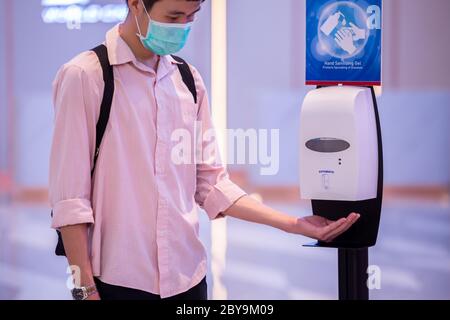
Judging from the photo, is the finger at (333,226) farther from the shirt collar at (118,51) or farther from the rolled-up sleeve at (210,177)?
the shirt collar at (118,51)

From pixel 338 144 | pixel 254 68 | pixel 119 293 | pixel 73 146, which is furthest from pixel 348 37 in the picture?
pixel 254 68

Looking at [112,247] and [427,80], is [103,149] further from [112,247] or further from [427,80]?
[427,80]

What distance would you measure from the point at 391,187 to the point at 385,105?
1106 millimetres

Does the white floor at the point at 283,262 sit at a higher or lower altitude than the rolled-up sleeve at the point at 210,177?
lower

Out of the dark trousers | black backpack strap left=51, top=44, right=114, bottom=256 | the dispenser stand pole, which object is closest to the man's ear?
black backpack strap left=51, top=44, right=114, bottom=256

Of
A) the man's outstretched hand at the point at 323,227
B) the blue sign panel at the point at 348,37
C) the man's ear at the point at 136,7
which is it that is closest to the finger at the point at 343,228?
the man's outstretched hand at the point at 323,227

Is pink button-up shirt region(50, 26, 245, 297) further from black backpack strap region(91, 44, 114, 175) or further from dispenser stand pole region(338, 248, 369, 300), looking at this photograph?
dispenser stand pole region(338, 248, 369, 300)

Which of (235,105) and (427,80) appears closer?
(235,105)

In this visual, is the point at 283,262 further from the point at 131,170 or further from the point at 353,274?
the point at 131,170

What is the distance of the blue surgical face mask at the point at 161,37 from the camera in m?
1.71

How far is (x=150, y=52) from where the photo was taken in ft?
5.84

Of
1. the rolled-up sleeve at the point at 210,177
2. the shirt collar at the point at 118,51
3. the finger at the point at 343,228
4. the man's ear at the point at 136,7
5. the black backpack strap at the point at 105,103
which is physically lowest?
the finger at the point at 343,228

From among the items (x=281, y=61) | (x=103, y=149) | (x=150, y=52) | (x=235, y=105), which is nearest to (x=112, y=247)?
(x=103, y=149)

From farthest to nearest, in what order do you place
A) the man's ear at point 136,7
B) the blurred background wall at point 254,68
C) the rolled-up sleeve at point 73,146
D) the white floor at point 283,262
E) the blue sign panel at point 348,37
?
the white floor at point 283,262 → the blurred background wall at point 254,68 → the blue sign panel at point 348,37 → the man's ear at point 136,7 → the rolled-up sleeve at point 73,146
